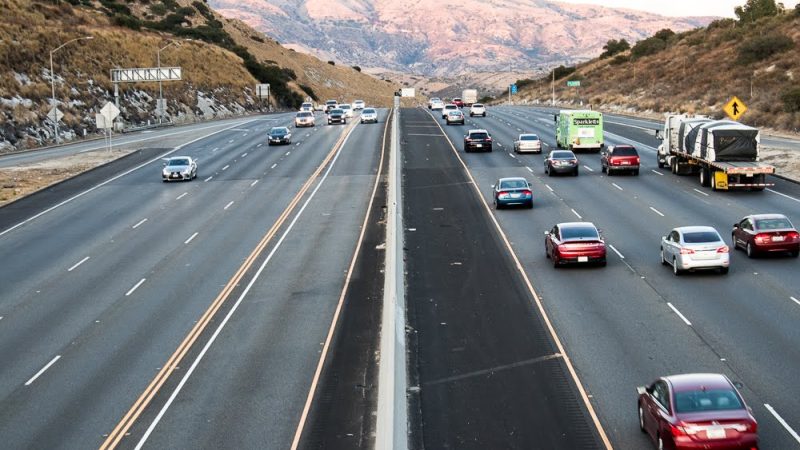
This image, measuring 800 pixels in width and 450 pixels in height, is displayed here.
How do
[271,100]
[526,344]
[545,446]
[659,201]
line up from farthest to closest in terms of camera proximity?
[271,100] < [659,201] < [526,344] < [545,446]

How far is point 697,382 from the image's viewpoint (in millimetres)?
15500

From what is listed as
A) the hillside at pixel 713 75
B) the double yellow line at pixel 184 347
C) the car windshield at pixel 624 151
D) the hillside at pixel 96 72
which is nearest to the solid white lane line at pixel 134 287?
the double yellow line at pixel 184 347

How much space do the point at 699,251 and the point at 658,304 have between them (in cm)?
349

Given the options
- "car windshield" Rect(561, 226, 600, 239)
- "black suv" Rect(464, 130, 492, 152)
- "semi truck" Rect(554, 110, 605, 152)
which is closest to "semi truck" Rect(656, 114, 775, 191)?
"semi truck" Rect(554, 110, 605, 152)

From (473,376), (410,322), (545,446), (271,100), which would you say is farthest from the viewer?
(271,100)

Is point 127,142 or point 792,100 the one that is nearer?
point 792,100

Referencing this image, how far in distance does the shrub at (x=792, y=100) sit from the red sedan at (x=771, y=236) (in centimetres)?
4716

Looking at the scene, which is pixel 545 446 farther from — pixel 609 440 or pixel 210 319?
pixel 210 319

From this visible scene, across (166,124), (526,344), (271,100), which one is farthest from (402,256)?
(271,100)

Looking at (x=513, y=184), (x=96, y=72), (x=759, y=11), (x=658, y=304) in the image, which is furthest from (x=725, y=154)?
(x=759, y=11)

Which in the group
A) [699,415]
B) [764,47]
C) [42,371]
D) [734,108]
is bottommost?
[42,371]

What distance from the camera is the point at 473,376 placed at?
802 inches

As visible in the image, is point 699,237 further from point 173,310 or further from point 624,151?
point 624,151

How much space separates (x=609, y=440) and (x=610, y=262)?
51.1 ft
